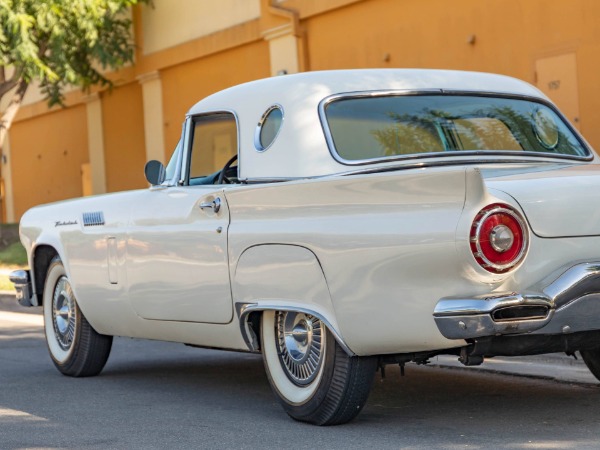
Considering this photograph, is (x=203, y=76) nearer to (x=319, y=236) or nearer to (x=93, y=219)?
(x=93, y=219)

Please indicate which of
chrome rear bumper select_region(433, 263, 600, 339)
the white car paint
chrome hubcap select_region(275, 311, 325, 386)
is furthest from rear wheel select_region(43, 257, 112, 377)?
chrome rear bumper select_region(433, 263, 600, 339)

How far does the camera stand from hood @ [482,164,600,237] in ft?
17.2

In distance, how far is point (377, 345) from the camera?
5551 millimetres

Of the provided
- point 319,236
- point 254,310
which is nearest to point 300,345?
point 254,310

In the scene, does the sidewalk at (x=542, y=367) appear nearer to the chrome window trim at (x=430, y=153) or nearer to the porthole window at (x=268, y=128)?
the chrome window trim at (x=430, y=153)

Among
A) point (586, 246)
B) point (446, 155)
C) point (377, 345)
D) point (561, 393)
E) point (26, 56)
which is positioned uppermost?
point (26, 56)

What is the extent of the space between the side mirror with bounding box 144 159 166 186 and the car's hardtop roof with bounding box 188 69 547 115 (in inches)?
23.9

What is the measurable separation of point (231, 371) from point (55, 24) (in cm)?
1469

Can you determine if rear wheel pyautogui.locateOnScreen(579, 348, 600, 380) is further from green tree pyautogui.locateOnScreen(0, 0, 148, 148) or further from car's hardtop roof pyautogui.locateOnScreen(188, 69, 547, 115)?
green tree pyautogui.locateOnScreen(0, 0, 148, 148)

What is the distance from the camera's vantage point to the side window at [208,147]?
7242 millimetres

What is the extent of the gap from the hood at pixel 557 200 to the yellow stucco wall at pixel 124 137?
1980cm

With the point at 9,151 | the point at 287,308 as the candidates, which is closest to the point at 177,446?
the point at 287,308

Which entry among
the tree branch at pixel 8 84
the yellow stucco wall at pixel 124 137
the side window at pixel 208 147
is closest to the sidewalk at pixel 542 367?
the side window at pixel 208 147

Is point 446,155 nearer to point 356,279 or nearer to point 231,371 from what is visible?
point 356,279
